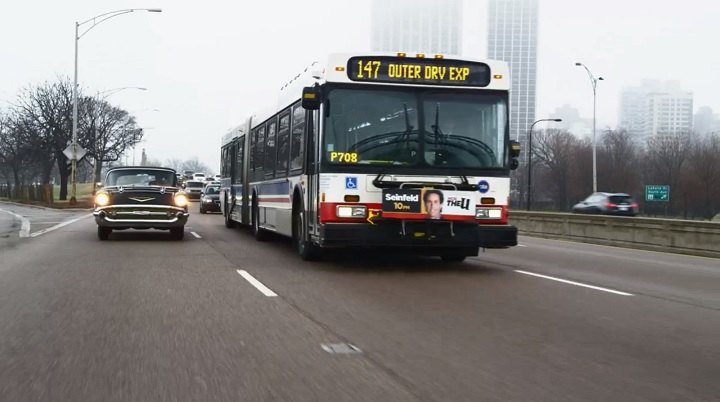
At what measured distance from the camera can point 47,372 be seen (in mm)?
5391

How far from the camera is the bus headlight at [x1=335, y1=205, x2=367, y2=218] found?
1138 centimetres

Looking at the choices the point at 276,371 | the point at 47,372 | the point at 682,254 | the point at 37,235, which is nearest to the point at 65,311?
the point at 47,372

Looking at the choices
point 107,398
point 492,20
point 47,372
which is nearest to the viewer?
point 107,398

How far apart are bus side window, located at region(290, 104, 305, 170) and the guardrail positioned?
1062 centimetres

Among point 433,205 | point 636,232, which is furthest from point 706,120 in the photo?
point 433,205

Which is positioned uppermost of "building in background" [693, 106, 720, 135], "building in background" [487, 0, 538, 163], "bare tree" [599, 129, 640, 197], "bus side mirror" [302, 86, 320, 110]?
"building in background" [487, 0, 538, 163]

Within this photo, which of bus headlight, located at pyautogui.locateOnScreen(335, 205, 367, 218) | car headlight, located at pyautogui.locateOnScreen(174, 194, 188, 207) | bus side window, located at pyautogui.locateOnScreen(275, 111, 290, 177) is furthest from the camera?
car headlight, located at pyautogui.locateOnScreen(174, 194, 188, 207)

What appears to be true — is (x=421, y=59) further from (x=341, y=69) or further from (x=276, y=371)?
(x=276, y=371)

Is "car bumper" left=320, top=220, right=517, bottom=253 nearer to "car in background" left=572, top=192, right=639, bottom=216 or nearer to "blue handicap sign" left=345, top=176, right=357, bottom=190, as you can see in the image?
"blue handicap sign" left=345, top=176, right=357, bottom=190

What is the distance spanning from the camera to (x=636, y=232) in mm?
20734

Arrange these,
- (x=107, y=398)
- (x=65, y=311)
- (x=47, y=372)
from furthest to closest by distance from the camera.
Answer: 1. (x=65, y=311)
2. (x=47, y=372)
3. (x=107, y=398)

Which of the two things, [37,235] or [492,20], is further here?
[492,20]

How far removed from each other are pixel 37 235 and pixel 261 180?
7.29 m

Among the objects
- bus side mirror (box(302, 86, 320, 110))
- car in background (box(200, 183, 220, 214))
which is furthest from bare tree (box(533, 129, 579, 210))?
bus side mirror (box(302, 86, 320, 110))
